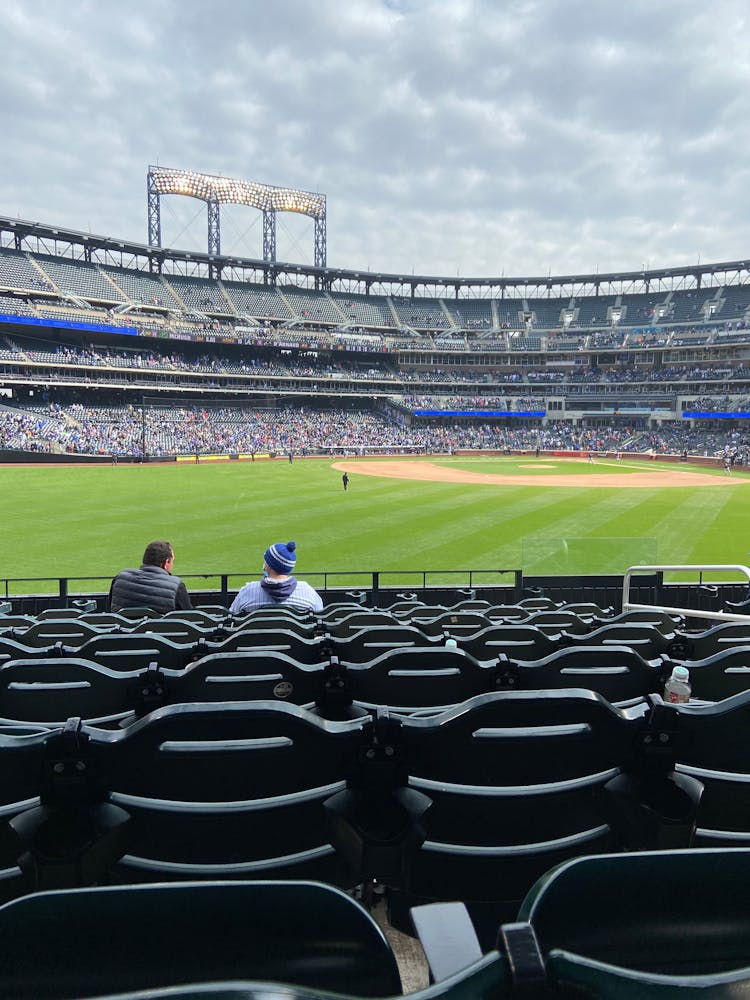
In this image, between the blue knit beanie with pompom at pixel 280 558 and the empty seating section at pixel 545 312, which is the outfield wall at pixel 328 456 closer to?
the empty seating section at pixel 545 312

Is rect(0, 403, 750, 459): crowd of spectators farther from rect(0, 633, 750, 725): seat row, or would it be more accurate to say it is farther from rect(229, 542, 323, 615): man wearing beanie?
rect(0, 633, 750, 725): seat row

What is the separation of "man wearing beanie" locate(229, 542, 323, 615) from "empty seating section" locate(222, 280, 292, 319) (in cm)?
8994

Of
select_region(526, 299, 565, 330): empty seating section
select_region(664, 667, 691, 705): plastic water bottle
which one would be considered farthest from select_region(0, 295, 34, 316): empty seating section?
select_region(664, 667, 691, 705): plastic water bottle

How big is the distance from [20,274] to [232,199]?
33271mm

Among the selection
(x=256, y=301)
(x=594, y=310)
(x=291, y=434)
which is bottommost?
(x=291, y=434)

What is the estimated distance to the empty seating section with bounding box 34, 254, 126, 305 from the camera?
7744cm

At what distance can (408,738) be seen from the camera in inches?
86.7

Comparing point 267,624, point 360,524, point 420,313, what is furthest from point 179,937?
point 420,313

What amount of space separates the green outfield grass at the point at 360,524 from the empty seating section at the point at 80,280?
45328mm

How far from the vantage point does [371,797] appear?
2121 mm

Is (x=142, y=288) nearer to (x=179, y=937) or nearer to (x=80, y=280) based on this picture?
(x=80, y=280)

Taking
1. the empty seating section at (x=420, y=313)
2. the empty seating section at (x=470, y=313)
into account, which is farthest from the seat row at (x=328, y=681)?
the empty seating section at (x=470, y=313)

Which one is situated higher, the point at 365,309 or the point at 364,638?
the point at 365,309

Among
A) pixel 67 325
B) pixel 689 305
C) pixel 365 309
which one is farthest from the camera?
pixel 365 309
